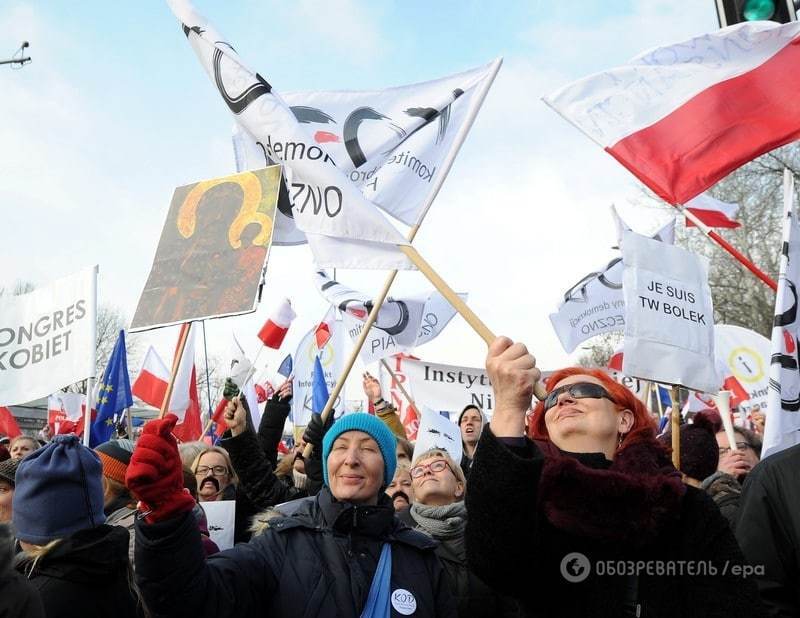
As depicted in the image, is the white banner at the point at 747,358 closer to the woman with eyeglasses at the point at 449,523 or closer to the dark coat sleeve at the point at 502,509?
the woman with eyeglasses at the point at 449,523

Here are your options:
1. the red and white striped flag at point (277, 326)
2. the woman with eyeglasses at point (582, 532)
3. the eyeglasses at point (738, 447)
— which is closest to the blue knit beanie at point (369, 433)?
the woman with eyeglasses at point (582, 532)

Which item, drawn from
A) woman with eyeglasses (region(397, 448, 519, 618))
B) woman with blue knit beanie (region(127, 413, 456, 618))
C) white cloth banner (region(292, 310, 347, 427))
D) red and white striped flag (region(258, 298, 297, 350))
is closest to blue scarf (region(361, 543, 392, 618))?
woman with blue knit beanie (region(127, 413, 456, 618))

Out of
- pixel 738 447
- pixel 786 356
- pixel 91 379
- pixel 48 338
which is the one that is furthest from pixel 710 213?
pixel 48 338

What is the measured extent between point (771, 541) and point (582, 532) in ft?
2.27

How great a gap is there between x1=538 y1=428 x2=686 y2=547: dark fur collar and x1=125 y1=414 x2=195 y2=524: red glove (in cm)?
91

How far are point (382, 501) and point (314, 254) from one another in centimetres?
167

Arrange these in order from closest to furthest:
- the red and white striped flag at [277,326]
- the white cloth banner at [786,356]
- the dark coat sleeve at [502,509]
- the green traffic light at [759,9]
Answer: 1. the dark coat sleeve at [502,509]
2. the white cloth banner at [786,356]
3. the green traffic light at [759,9]
4. the red and white striped flag at [277,326]

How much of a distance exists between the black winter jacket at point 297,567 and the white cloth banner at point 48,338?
125 inches

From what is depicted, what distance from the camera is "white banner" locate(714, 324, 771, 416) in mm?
8836

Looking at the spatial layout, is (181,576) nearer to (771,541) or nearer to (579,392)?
(579,392)

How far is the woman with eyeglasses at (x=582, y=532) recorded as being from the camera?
1.88m

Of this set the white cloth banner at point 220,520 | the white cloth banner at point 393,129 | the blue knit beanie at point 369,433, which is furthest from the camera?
the white cloth banner at point 393,129

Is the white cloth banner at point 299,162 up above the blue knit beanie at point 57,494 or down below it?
above

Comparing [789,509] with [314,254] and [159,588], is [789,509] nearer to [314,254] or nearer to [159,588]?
[159,588]
